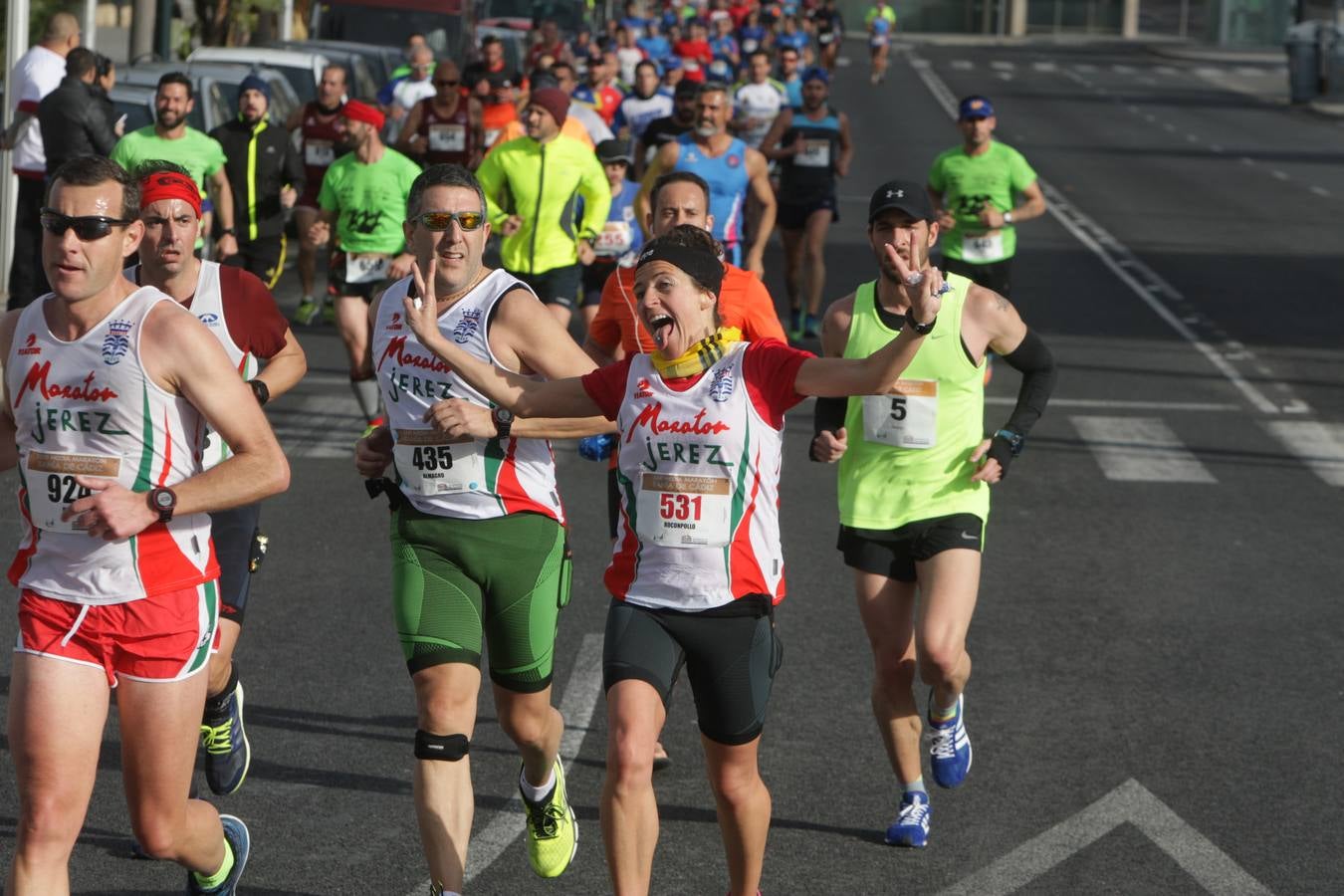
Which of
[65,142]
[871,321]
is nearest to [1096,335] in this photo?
[65,142]

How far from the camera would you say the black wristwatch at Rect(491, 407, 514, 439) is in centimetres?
586

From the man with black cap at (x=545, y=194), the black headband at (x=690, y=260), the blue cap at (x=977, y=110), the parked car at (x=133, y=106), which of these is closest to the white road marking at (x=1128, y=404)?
the blue cap at (x=977, y=110)

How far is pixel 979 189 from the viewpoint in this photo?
14.2 metres

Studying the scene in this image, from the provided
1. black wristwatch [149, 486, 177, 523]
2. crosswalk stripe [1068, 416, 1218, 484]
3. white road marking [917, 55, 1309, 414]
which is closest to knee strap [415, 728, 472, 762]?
black wristwatch [149, 486, 177, 523]

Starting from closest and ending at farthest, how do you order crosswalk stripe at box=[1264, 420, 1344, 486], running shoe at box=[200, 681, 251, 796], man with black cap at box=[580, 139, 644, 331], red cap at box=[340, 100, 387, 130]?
running shoe at box=[200, 681, 251, 796] → crosswalk stripe at box=[1264, 420, 1344, 486] → red cap at box=[340, 100, 387, 130] → man with black cap at box=[580, 139, 644, 331]

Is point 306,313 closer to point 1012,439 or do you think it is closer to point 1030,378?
point 1030,378

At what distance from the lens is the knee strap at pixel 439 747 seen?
566 cm

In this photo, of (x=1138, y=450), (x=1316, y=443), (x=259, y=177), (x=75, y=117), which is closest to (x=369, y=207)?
(x=259, y=177)

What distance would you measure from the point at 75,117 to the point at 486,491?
32.7 ft

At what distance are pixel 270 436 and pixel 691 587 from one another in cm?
116

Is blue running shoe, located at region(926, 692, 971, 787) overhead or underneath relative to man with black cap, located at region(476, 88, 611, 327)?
underneath

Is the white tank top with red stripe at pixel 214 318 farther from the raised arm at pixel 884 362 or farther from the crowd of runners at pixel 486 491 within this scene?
the raised arm at pixel 884 362

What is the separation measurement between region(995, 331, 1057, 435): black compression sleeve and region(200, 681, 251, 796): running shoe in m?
2.63

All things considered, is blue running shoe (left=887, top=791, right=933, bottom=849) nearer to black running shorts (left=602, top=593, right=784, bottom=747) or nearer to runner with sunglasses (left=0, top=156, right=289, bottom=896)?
black running shorts (left=602, top=593, right=784, bottom=747)
